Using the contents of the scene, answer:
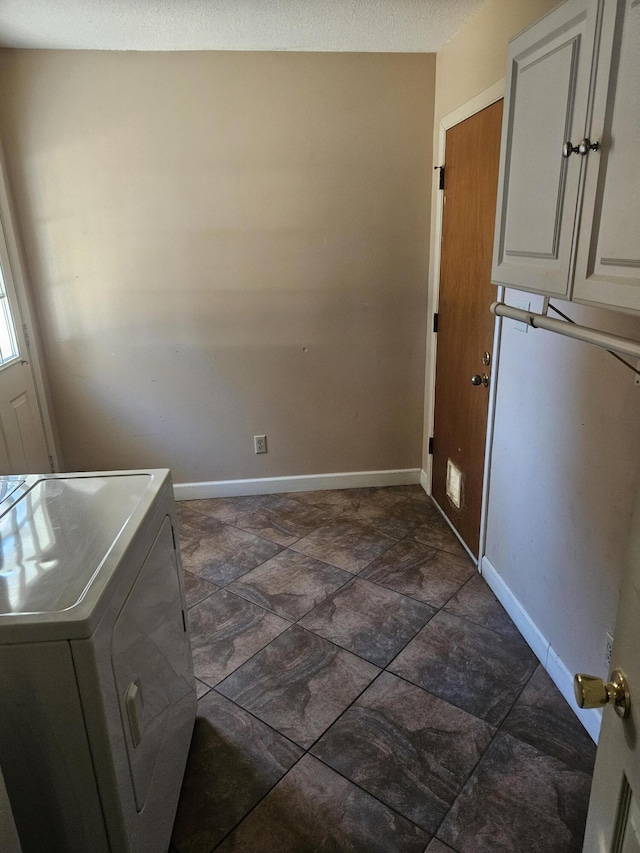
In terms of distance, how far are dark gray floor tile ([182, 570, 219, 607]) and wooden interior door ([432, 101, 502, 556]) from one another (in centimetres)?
128

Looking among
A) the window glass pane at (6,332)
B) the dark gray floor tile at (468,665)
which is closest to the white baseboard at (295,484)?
the window glass pane at (6,332)

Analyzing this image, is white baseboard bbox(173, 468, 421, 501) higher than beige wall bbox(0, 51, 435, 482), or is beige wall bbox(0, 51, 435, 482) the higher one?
beige wall bbox(0, 51, 435, 482)

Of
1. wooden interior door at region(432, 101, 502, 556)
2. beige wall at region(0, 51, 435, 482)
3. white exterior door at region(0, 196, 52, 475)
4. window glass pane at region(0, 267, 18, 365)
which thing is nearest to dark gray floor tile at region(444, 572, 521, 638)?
wooden interior door at region(432, 101, 502, 556)

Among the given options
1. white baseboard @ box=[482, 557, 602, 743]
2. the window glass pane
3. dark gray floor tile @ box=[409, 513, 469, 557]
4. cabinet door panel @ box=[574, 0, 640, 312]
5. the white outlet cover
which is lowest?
dark gray floor tile @ box=[409, 513, 469, 557]

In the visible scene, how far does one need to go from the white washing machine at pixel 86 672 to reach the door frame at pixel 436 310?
151 cm

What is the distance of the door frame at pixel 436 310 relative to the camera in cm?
222

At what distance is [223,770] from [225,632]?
0.63 meters

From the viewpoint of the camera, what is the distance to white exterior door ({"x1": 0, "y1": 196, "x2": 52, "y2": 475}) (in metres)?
2.63

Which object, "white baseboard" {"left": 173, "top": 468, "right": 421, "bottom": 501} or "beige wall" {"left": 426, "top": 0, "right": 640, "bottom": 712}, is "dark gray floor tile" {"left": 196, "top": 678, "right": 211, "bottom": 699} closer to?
"beige wall" {"left": 426, "top": 0, "right": 640, "bottom": 712}

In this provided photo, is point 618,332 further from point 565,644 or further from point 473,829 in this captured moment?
point 473,829

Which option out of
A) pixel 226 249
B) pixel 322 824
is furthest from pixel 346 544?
pixel 226 249

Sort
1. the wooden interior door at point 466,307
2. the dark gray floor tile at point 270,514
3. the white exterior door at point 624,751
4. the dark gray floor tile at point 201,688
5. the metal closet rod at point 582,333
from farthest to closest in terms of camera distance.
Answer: the dark gray floor tile at point 270,514
the wooden interior door at point 466,307
the dark gray floor tile at point 201,688
the metal closet rod at point 582,333
the white exterior door at point 624,751

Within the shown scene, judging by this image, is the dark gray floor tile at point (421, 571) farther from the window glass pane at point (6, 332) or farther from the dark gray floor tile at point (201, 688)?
the window glass pane at point (6, 332)

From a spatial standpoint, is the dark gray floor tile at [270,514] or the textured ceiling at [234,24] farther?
the dark gray floor tile at [270,514]
